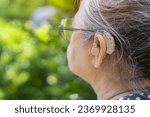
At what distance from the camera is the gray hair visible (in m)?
1.52

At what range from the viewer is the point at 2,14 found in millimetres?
5477

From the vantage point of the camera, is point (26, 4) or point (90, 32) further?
point (26, 4)

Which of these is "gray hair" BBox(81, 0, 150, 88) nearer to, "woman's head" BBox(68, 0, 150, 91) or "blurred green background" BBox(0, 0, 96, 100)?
"woman's head" BBox(68, 0, 150, 91)

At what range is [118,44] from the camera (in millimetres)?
1546

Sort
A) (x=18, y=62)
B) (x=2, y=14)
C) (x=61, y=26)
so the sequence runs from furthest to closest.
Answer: (x=2, y=14) < (x=18, y=62) < (x=61, y=26)

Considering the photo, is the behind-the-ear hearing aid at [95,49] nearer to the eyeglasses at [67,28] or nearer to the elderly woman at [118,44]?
the elderly woman at [118,44]

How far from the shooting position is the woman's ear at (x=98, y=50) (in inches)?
60.7

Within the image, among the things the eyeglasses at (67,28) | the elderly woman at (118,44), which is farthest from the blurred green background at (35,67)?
the elderly woman at (118,44)

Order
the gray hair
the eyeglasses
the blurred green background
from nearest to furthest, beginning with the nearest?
the gray hair
the eyeglasses
the blurred green background

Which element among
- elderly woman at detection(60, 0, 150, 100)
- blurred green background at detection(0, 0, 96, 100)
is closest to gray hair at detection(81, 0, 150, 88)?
elderly woman at detection(60, 0, 150, 100)

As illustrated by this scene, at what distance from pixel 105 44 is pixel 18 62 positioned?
216 centimetres

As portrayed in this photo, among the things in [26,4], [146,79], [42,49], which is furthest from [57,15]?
[146,79]

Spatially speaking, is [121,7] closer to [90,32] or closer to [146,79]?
[90,32]

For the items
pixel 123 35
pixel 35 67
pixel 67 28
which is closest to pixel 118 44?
pixel 123 35
